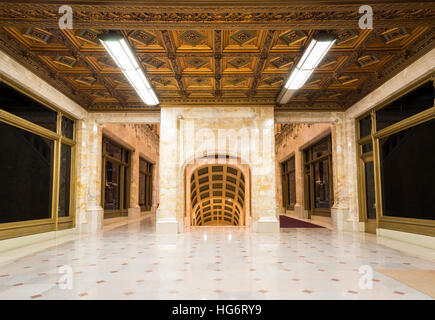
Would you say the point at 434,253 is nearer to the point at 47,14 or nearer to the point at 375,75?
the point at 375,75

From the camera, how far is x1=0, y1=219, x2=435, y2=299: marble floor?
430 centimetres

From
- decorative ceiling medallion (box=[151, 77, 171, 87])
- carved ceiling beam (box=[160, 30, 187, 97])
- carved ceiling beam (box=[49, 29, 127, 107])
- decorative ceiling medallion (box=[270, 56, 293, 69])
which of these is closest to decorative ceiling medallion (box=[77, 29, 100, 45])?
carved ceiling beam (box=[49, 29, 127, 107])

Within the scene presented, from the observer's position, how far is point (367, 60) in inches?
344

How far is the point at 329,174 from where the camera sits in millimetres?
14891

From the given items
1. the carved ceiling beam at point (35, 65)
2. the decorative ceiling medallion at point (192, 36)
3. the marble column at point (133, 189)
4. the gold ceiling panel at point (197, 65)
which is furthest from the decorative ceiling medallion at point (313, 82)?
the marble column at point (133, 189)

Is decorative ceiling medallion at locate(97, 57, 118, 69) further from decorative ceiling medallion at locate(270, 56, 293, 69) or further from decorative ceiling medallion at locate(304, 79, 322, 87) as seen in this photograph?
decorative ceiling medallion at locate(304, 79, 322, 87)

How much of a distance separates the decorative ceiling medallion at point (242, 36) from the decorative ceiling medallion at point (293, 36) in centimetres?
74

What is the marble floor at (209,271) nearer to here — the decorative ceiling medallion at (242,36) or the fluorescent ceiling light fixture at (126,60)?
the fluorescent ceiling light fixture at (126,60)

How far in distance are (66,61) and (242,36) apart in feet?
16.1

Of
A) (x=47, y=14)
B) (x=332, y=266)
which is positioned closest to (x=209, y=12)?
(x=47, y=14)

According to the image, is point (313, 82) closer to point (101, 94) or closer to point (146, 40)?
point (146, 40)

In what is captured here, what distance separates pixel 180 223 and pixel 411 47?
9198mm

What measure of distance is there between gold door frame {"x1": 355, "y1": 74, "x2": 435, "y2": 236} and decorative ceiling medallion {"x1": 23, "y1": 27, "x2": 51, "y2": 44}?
9.39 m

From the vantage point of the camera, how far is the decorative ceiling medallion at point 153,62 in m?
8.57
